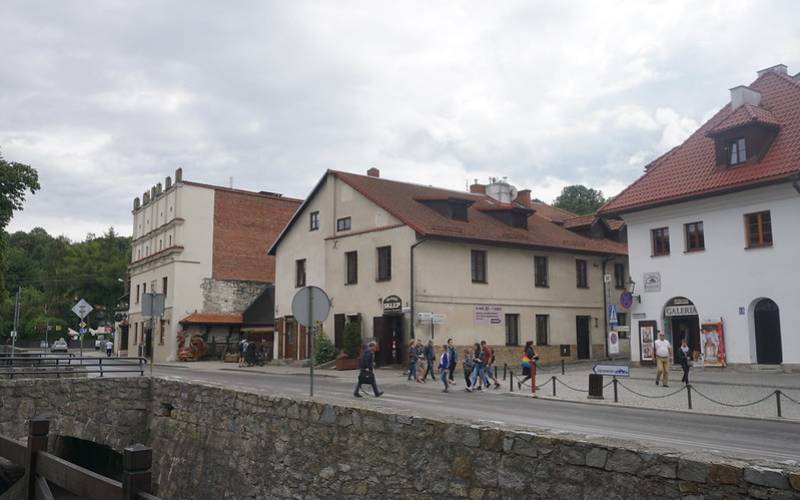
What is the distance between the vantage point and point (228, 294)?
51.6 metres

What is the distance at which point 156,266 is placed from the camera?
174ft

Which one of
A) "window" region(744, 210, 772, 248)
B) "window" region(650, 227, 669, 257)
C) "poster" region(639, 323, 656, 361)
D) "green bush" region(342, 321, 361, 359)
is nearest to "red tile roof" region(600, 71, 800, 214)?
"window" region(650, 227, 669, 257)

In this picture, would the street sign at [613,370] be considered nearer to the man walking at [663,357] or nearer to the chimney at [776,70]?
the man walking at [663,357]

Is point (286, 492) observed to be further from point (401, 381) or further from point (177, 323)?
point (177, 323)

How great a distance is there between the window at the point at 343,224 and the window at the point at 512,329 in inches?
381

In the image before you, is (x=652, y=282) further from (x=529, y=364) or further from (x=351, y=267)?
(x=351, y=267)

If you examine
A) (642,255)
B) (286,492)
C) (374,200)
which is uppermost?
(374,200)

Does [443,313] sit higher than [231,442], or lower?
higher

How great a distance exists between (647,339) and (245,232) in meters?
33.0

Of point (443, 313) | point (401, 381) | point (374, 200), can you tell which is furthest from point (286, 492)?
point (374, 200)

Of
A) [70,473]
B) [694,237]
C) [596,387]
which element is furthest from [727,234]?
[70,473]

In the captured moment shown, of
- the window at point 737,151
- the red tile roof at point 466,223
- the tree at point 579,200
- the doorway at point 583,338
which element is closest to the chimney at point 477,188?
the red tile roof at point 466,223

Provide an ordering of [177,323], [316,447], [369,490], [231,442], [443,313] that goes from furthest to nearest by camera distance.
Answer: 1. [177,323]
2. [443,313]
3. [231,442]
4. [316,447]
5. [369,490]

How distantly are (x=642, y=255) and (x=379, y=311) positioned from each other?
491 inches
